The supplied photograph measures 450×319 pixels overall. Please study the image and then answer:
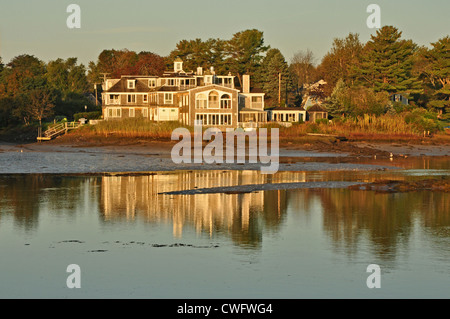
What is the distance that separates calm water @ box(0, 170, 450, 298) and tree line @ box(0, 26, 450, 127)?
2332 inches

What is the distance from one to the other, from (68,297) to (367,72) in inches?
3431

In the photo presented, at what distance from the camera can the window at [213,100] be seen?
87.0 meters

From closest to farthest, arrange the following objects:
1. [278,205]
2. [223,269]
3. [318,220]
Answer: [223,269] → [318,220] → [278,205]

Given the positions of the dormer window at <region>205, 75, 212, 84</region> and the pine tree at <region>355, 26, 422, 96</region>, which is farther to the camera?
the pine tree at <region>355, 26, 422, 96</region>

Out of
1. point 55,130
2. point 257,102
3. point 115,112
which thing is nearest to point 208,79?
point 257,102

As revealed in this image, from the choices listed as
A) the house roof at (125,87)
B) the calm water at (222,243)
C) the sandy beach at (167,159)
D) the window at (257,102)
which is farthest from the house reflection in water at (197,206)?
the house roof at (125,87)

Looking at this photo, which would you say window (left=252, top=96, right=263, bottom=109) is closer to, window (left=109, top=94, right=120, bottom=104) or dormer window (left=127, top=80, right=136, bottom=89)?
dormer window (left=127, top=80, right=136, bottom=89)

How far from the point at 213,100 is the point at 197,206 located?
206ft

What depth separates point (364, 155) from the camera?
5416cm

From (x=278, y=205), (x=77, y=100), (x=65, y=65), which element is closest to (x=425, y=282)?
(x=278, y=205)

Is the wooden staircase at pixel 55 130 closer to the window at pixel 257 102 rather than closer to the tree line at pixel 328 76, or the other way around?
the tree line at pixel 328 76

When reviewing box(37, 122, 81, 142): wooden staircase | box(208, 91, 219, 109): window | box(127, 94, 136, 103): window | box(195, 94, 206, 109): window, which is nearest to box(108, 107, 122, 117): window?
box(127, 94, 136, 103): window

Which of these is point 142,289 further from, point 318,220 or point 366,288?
point 318,220

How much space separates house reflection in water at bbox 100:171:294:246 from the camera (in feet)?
68.9
